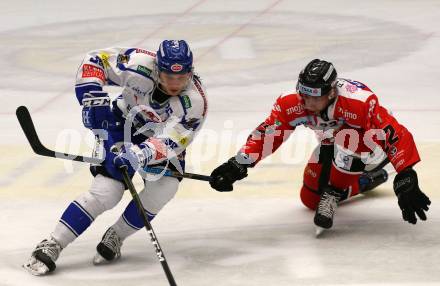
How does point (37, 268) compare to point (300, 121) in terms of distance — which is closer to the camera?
point (37, 268)

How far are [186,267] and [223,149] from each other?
1.96 m

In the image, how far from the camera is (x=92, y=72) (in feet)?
16.5

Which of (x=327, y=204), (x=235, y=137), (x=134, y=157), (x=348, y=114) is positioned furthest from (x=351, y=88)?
(x=235, y=137)

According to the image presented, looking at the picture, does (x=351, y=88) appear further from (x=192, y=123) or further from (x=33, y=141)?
(x=33, y=141)

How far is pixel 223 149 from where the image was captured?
6719mm

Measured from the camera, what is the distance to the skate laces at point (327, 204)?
5.27 meters

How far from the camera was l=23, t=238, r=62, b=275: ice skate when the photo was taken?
4715mm

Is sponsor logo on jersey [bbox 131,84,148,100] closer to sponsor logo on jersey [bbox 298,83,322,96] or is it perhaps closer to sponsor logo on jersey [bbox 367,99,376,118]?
sponsor logo on jersey [bbox 298,83,322,96]

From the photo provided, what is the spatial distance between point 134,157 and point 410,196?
1277 millimetres

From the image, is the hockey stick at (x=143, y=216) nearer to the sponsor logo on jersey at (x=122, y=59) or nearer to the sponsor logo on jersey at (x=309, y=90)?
the sponsor logo on jersey at (x=122, y=59)

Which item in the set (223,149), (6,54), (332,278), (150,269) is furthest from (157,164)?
(6,54)

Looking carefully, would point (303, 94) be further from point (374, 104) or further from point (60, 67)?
point (60, 67)

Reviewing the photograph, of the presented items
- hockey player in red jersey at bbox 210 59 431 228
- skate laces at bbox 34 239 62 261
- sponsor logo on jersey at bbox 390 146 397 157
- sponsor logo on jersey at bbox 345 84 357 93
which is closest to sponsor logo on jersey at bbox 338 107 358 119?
hockey player in red jersey at bbox 210 59 431 228

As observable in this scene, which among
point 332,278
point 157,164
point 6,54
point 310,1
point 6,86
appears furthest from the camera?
point 310,1
